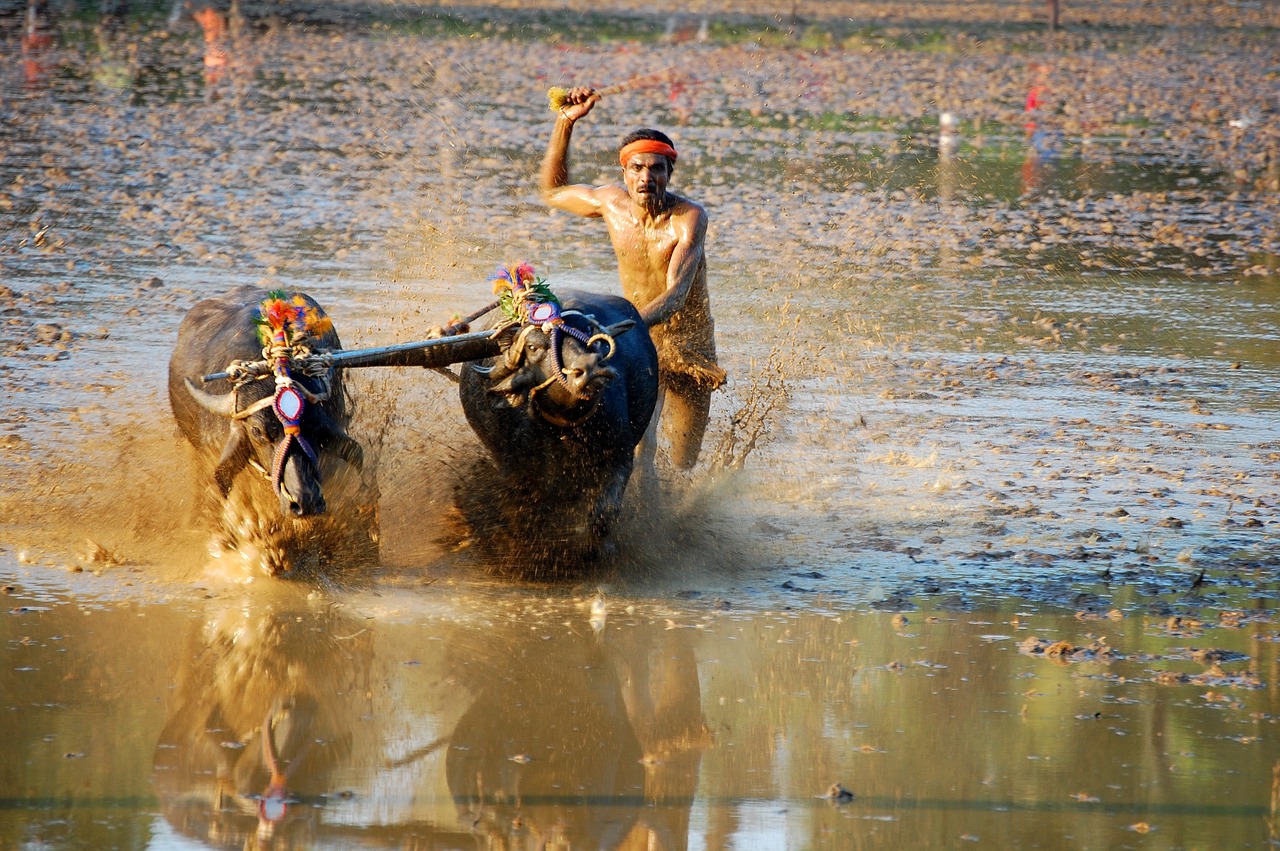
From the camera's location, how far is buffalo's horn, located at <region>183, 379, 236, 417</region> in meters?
5.85

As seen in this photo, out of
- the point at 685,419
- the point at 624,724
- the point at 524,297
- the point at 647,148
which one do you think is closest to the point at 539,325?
the point at 524,297

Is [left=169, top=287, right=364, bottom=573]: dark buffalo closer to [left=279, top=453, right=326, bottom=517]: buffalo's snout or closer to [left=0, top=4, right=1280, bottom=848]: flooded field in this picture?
[left=279, top=453, right=326, bottom=517]: buffalo's snout

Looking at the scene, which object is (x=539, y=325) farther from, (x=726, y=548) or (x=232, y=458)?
(x=726, y=548)

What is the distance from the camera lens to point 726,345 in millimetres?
9750

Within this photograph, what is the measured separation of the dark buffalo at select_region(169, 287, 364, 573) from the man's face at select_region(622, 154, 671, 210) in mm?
1412

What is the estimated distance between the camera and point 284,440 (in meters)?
5.67

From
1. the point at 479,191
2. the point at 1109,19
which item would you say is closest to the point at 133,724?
the point at 479,191

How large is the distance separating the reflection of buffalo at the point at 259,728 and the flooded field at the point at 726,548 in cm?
2

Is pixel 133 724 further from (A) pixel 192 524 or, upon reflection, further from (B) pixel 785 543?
(B) pixel 785 543

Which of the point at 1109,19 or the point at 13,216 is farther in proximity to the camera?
the point at 1109,19

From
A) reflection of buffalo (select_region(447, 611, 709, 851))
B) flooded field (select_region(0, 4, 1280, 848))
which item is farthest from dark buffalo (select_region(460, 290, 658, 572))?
reflection of buffalo (select_region(447, 611, 709, 851))

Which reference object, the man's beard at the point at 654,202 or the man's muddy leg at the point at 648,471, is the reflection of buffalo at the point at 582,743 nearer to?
the man's muddy leg at the point at 648,471

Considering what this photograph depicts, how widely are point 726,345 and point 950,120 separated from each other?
9.85m

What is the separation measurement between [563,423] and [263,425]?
1.08 meters
